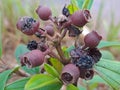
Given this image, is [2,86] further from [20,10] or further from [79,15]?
[20,10]

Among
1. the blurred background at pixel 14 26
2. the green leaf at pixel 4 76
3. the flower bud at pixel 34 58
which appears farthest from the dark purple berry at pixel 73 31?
the blurred background at pixel 14 26

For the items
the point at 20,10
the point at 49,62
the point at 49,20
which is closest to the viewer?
the point at 49,20

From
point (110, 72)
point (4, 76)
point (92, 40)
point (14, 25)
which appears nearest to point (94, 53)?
point (92, 40)

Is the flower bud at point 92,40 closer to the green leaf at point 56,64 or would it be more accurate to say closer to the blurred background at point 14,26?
the green leaf at point 56,64

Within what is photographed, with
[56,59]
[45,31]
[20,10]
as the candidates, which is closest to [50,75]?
[56,59]

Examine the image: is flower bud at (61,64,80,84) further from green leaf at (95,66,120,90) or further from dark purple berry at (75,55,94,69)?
green leaf at (95,66,120,90)

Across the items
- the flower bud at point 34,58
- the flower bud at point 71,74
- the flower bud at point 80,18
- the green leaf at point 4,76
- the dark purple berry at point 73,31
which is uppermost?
the flower bud at point 80,18

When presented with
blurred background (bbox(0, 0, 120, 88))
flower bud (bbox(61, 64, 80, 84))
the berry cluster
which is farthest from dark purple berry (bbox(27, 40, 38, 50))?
blurred background (bbox(0, 0, 120, 88))
